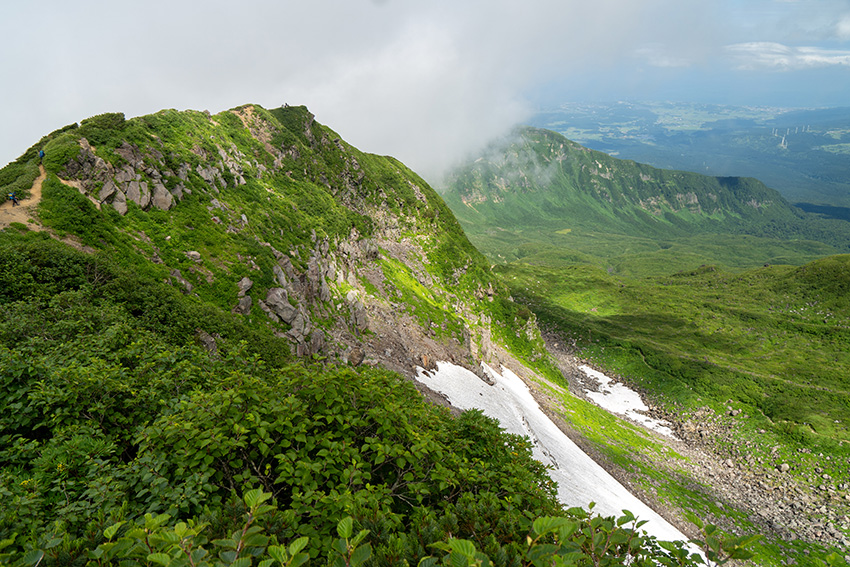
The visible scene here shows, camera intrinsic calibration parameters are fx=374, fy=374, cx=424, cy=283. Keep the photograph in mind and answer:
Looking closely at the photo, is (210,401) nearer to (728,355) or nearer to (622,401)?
(622,401)

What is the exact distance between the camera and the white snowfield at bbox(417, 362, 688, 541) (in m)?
42.5

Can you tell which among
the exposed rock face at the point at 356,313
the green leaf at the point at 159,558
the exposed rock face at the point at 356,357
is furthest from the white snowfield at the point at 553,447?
the green leaf at the point at 159,558

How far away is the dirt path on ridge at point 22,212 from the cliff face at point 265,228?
0.65 meters

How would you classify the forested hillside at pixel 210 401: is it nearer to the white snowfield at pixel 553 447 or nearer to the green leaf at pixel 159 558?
the green leaf at pixel 159 558

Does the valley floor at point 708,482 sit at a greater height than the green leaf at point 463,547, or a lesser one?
lesser

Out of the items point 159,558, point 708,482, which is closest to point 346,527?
point 159,558

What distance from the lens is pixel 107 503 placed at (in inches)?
249

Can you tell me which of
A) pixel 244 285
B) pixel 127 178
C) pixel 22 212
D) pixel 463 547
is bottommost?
pixel 463 547

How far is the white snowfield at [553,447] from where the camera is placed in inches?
1674

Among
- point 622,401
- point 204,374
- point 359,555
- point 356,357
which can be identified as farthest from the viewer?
point 622,401

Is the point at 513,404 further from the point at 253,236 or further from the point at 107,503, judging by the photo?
the point at 107,503

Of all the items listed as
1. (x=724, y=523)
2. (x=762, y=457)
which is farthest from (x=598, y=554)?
(x=762, y=457)

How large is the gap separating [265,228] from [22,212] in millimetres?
19381

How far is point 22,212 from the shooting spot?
77.9 ft
